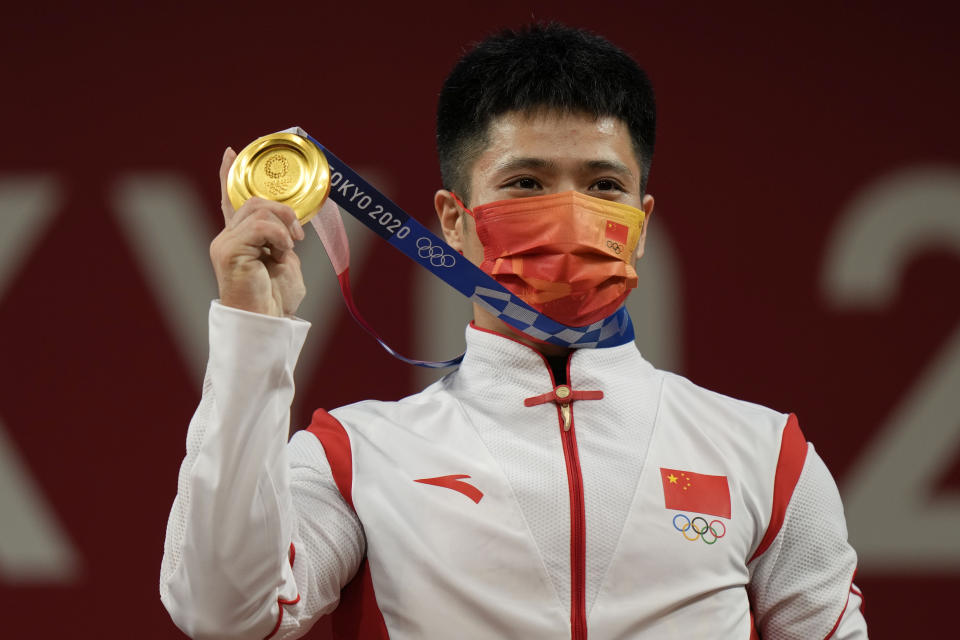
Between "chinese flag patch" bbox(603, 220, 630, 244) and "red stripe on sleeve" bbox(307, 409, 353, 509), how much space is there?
52 cm

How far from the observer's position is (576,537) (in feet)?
5.12

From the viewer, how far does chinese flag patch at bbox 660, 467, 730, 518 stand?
5.30ft

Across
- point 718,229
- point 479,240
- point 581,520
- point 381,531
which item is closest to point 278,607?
point 381,531

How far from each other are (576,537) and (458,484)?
0.63 feet

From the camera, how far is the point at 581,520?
5.15 ft

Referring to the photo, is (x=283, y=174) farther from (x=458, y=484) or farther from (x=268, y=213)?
(x=458, y=484)

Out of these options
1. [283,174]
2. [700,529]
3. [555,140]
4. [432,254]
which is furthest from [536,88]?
[700,529]

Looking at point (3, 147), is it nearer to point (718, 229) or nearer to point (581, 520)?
point (718, 229)

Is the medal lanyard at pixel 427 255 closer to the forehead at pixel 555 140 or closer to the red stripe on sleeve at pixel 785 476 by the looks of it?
the forehead at pixel 555 140

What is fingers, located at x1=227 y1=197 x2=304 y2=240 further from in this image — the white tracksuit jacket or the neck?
the neck

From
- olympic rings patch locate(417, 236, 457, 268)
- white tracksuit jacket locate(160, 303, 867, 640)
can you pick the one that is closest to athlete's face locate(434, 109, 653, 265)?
olympic rings patch locate(417, 236, 457, 268)

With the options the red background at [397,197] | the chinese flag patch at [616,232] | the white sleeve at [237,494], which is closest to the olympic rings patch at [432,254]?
the chinese flag patch at [616,232]

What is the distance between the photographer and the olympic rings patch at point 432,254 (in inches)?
66.4

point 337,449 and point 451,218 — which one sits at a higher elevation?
point 451,218
